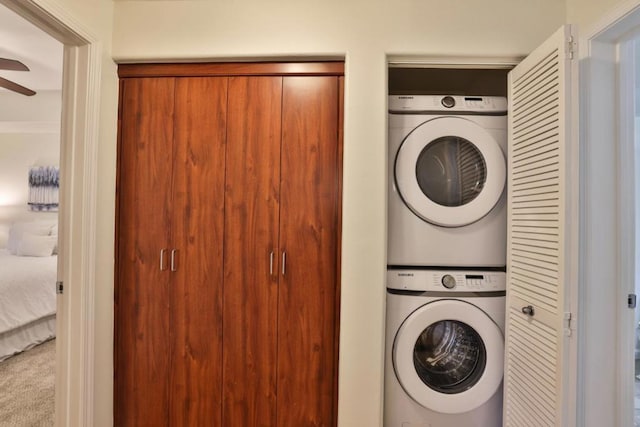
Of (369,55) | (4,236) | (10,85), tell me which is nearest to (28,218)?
(4,236)

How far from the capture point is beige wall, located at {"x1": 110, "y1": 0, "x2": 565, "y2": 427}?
1.57m

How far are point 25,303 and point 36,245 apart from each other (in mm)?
1328

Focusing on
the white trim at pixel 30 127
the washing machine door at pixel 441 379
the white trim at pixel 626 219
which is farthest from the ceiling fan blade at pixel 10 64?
the white trim at pixel 626 219

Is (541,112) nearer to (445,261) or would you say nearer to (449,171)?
(449,171)

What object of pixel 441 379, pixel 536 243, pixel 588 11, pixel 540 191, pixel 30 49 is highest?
pixel 30 49

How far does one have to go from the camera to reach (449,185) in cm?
172

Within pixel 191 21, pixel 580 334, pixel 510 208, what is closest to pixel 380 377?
pixel 580 334

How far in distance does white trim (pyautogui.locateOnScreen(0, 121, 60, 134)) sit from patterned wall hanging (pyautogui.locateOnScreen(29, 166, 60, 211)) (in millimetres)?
458

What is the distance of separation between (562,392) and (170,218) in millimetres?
1850

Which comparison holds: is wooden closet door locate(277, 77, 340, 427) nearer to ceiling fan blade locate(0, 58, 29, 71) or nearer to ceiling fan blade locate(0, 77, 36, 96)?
ceiling fan blade locate(0, 58, 29, 71)

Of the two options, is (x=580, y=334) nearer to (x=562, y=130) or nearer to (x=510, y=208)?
(x=510, y=208)

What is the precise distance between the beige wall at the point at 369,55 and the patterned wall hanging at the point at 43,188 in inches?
162

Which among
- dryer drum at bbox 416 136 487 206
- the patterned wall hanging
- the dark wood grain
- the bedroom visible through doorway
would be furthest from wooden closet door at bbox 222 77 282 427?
the patterned wall hanging

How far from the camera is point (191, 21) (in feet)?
5.41
